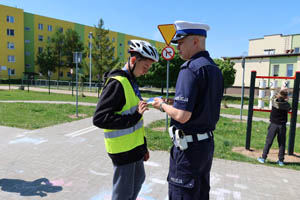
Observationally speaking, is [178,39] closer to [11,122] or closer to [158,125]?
[158,125]

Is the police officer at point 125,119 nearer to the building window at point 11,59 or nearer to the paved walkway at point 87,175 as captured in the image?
the paved walkway at point 87,175

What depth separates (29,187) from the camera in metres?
3.63

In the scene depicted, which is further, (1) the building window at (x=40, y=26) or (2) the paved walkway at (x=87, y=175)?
(1) the building window at (x=40, y=26)

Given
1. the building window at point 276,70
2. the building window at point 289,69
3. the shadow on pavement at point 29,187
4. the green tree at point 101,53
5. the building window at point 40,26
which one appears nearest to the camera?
the shadow on pavement at point 29,187

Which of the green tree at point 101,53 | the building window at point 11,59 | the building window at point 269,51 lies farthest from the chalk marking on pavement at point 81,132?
the building window at point 11,59

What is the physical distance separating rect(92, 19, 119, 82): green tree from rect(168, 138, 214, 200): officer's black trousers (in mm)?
41444

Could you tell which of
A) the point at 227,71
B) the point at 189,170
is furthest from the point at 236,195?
the point at 227,71

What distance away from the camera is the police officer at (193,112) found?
1.89m

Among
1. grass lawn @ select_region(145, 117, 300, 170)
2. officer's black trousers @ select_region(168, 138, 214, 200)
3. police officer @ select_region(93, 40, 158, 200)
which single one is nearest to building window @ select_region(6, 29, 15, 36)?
grass lawn @ select_region(145, 117, 300, 170)

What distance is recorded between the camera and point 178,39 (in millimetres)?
2088

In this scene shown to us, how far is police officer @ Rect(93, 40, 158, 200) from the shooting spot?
2.09 metres

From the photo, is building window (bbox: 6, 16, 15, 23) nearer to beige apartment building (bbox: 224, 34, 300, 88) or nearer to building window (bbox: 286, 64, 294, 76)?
beige apartment building (bbox: 224, 34, 300, 88)

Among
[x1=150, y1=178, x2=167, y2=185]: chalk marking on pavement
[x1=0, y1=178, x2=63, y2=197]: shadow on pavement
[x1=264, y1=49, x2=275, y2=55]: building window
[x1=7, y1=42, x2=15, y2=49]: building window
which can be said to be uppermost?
[x1=7, y1=42, x2=15, y2=49]: building window

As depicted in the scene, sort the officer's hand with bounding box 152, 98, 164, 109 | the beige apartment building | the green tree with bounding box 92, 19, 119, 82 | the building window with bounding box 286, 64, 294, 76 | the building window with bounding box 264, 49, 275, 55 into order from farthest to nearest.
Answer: the green tree with bounding box 92, 19, 119, 82 → the building window with bounding box 264, 49, 275, 55 → the beige apartment building → the building window with bounding box 286, 64, 294, 76 → the officer's hand with bounding box 152, 98, 164, 109
